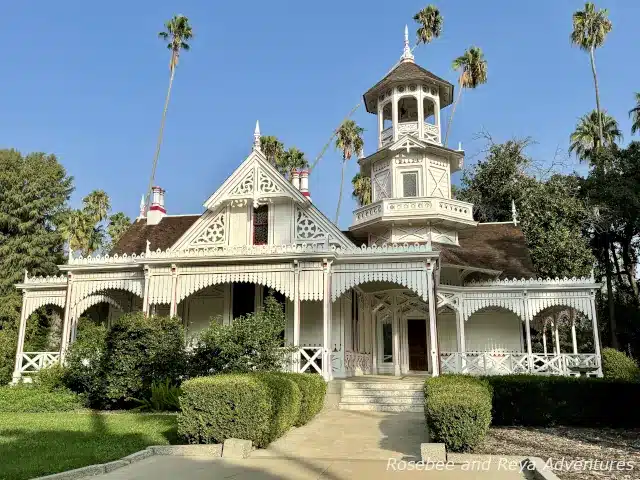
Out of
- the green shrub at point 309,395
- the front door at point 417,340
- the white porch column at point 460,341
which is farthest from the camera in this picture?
the front door at point 417,340

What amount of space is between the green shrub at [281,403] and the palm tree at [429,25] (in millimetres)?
37743

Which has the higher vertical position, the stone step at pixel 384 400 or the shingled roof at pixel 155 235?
the shingled roof at pixel 155 235

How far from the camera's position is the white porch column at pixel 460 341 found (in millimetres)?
19161

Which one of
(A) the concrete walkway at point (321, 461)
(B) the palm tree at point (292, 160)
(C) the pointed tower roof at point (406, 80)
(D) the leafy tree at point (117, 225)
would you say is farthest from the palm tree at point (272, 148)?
(A) the concrete walkway at point (321, 461)

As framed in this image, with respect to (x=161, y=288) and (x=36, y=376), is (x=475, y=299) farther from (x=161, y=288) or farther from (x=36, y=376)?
(x=36, y=376)

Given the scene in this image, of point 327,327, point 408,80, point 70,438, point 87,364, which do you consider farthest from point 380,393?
point 408,80

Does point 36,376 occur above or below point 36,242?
below

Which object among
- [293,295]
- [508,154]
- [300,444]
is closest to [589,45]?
[508,154]

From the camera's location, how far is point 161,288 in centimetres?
1852

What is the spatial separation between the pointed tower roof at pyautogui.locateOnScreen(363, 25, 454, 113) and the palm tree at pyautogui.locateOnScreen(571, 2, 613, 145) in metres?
19.4

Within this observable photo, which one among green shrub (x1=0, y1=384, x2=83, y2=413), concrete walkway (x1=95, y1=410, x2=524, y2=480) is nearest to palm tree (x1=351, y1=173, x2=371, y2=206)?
green shrub (x1=0, y1=384, x2=83, y2=413)

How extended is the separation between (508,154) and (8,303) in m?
31.6

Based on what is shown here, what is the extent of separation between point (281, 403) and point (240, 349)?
4443mm

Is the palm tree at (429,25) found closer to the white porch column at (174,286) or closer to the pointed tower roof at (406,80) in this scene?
the pointed tower roof at (406,80)
